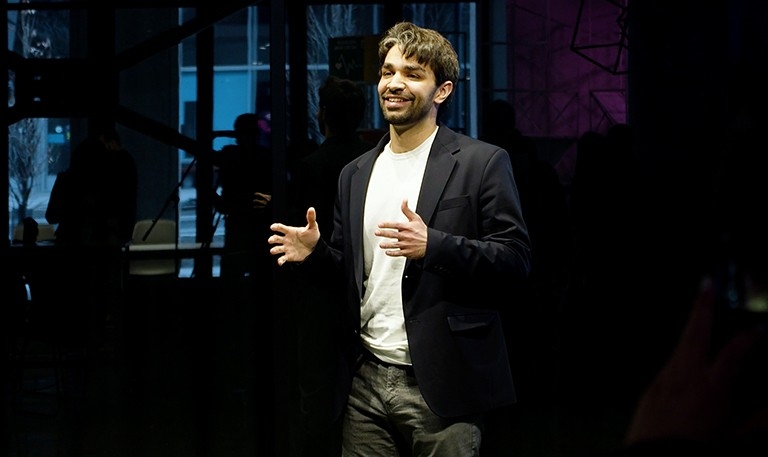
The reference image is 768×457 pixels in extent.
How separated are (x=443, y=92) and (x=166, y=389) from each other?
219 centimetres

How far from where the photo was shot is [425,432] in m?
2.40

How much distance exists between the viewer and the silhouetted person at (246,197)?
158 inches

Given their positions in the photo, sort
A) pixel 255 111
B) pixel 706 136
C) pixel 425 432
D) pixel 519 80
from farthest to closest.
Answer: pixel 255 111 < pixel 519 80 < pixel 706 136 < pixel 425 432

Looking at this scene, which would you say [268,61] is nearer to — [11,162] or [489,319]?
[11,162]

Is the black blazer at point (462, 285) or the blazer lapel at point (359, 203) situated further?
the blazer lapel at point (359, 203)

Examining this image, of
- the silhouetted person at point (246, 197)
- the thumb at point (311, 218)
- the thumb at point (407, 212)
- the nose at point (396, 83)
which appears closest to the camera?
the thumb at point (407, 212)

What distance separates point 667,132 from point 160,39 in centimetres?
198

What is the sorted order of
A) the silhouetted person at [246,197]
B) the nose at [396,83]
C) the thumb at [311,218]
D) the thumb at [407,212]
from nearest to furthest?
1. the thumb at [407,212]
2. the thumb at [311,218]
3. the nose at [396,83]
4. the silhouetted person at [246,197]

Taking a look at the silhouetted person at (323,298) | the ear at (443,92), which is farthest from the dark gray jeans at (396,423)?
the silhouetted person at (323,298)

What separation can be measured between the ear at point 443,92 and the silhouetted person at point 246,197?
1588 mm

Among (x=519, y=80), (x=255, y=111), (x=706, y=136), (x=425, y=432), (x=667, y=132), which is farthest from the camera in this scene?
(x=255, y=111)

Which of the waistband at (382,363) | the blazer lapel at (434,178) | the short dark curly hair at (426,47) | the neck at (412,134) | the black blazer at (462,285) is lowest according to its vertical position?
the waistband at (382,363)

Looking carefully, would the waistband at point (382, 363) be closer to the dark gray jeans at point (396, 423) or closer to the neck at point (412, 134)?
the dark gray jeans at point (396, 423)

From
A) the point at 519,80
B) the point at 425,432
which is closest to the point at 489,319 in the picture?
the point at 425,432
